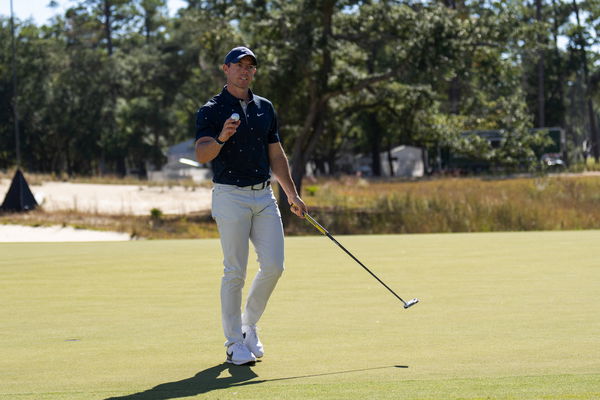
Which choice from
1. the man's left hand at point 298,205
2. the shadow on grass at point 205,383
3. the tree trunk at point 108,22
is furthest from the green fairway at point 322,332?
the tree trunk at point 108,22

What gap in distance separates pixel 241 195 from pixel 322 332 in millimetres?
→ 1693

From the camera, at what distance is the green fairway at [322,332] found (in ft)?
18.6

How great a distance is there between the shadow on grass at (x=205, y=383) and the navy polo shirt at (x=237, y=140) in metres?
1.21

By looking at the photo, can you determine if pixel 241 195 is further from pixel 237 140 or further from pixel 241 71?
pixel 241 71

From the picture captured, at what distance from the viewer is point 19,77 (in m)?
70.4

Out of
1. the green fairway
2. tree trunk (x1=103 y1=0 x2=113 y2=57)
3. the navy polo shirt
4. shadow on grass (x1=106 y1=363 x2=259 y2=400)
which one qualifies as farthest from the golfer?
tree trunk (x1=103 y1=0 x2=113 y2=57)

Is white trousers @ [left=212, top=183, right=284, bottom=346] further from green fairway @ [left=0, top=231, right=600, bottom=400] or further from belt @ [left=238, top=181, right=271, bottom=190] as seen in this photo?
green fairway @ [left=0, top=231, right=600, bottom=400]

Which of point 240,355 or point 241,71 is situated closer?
point 240,355

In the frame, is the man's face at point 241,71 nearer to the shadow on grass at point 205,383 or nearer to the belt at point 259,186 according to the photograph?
the belt at point 259,186

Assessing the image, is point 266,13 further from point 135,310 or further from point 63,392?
point 63,392

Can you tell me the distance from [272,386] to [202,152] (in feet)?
5.21

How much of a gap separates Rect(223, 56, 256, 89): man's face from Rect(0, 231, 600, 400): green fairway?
71.6 inches

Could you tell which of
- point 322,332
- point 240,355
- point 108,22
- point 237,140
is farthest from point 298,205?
point 108,22

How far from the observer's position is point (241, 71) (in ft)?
21.8
